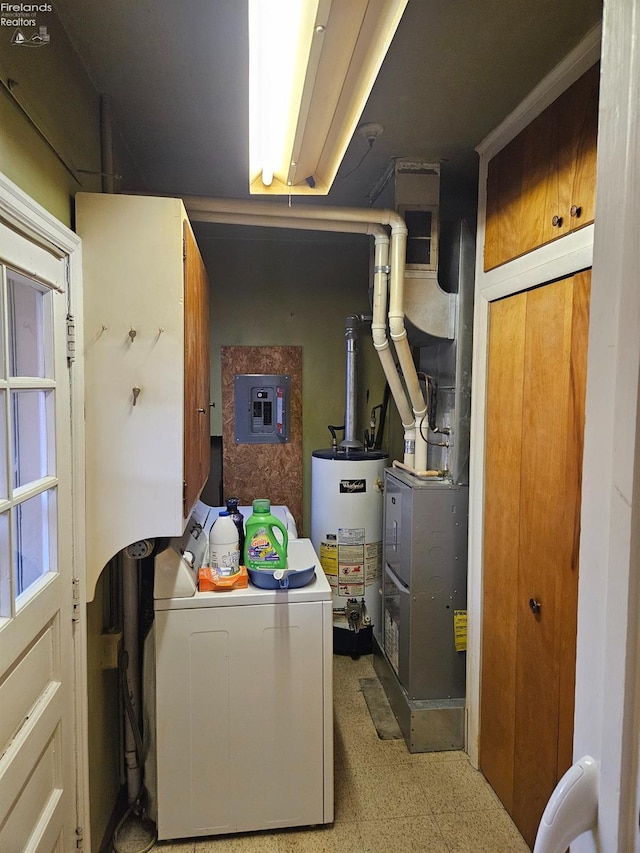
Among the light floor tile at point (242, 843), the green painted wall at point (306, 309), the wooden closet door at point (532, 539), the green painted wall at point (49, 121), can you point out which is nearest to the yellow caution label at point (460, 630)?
the wooden closet door at point (532, 539)

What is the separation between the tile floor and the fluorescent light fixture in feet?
7.84

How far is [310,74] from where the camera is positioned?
124cm

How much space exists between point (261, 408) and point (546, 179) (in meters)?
2.11

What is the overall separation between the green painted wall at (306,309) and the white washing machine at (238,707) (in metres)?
1.61

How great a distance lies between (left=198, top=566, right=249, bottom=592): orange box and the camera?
1.78 m

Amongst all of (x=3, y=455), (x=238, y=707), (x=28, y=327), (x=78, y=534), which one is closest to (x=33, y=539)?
(x=78, y=534)

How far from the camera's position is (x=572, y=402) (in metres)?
1.51

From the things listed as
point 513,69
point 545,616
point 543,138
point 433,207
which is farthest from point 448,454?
point 513,69

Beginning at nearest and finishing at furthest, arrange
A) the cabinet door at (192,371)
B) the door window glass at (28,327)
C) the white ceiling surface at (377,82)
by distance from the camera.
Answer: the door window glass at (28,327) → the white ceiling surface at (377,82) → the cabinet door at (192,371)

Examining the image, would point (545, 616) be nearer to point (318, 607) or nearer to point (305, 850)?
point (318, 607)

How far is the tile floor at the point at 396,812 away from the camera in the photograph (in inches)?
69.5

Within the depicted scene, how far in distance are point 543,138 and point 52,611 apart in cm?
208

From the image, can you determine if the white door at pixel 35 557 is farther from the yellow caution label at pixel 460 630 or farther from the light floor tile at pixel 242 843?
the yellow caution label at pixel 460 630

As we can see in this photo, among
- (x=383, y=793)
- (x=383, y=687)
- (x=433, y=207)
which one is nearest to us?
(x=383, y=793)
